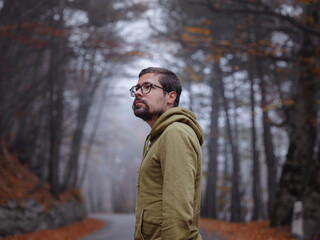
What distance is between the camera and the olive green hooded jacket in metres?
1.89

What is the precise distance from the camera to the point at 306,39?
9953mm

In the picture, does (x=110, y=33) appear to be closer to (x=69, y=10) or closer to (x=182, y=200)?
(x=69, y=10)

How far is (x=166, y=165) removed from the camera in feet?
6.49

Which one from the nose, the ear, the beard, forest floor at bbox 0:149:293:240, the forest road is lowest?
the forest road

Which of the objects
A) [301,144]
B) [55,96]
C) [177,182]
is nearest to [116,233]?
[55,96]

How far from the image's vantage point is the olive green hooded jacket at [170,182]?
189 centimetres

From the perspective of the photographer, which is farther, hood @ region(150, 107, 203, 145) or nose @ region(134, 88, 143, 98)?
nose @ region(134, 88, 143, 98)

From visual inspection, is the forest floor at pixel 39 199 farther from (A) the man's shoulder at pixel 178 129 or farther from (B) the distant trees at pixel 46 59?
(A) the man's shoulder at pixel 178 129

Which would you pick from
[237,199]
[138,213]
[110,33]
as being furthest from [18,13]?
[237,199]

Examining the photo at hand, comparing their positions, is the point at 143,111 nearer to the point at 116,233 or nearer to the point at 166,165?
the point at 166,165

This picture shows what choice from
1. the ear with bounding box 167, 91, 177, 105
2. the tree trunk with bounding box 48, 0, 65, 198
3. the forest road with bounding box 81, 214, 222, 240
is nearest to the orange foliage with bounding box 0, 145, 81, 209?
the tree trunk with bounding box 48, 0, 65, 198

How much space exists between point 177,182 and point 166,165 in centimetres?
12

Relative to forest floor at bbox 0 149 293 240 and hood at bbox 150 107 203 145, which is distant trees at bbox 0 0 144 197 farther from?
hood at bbox 150 107 203 145

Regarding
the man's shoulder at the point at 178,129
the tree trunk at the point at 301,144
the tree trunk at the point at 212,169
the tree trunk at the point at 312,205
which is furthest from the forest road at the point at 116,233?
the man's shoulder at the point at 178,129
